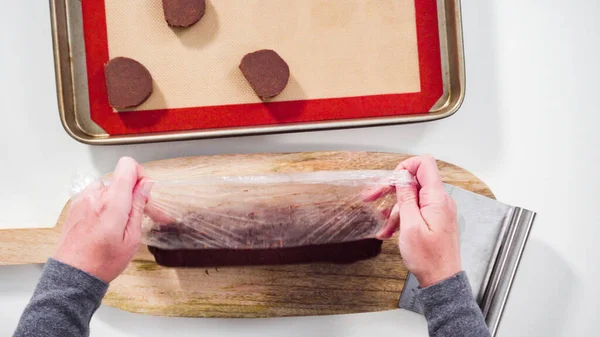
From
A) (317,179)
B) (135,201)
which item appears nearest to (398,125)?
(317,179)

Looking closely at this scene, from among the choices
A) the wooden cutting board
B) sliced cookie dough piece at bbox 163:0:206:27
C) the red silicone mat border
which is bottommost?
the wooden cutting board

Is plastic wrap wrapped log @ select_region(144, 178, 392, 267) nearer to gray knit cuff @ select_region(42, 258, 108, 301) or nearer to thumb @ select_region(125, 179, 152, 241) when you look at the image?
thumb @ select_region(125, 179, 152, 241)

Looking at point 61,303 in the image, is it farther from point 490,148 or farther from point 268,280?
point 490,148

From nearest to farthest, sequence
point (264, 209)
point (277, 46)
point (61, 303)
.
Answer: point (61, 303) < point (264, 209) < point (277, 46)

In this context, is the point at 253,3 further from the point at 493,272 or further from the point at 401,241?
the point at 493,272

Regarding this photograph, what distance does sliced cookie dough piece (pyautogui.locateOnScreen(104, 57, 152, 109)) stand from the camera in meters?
0.80

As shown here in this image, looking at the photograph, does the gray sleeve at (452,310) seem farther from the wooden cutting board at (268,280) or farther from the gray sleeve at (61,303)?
the gray sleeve at (61,303)

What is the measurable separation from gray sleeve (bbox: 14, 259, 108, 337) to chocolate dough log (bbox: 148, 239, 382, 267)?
20cm

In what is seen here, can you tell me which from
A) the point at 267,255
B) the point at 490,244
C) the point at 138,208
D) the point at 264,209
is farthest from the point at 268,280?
the point at 490,244

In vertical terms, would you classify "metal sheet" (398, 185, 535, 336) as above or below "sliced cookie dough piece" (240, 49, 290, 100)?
below

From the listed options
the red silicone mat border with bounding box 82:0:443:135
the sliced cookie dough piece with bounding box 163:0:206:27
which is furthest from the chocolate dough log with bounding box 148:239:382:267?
the sliced cookie dough piece with bounding box 163:0:206:27

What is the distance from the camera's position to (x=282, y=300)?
2.76 feet

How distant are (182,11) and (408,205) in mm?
513

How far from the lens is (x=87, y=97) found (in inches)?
32.6
